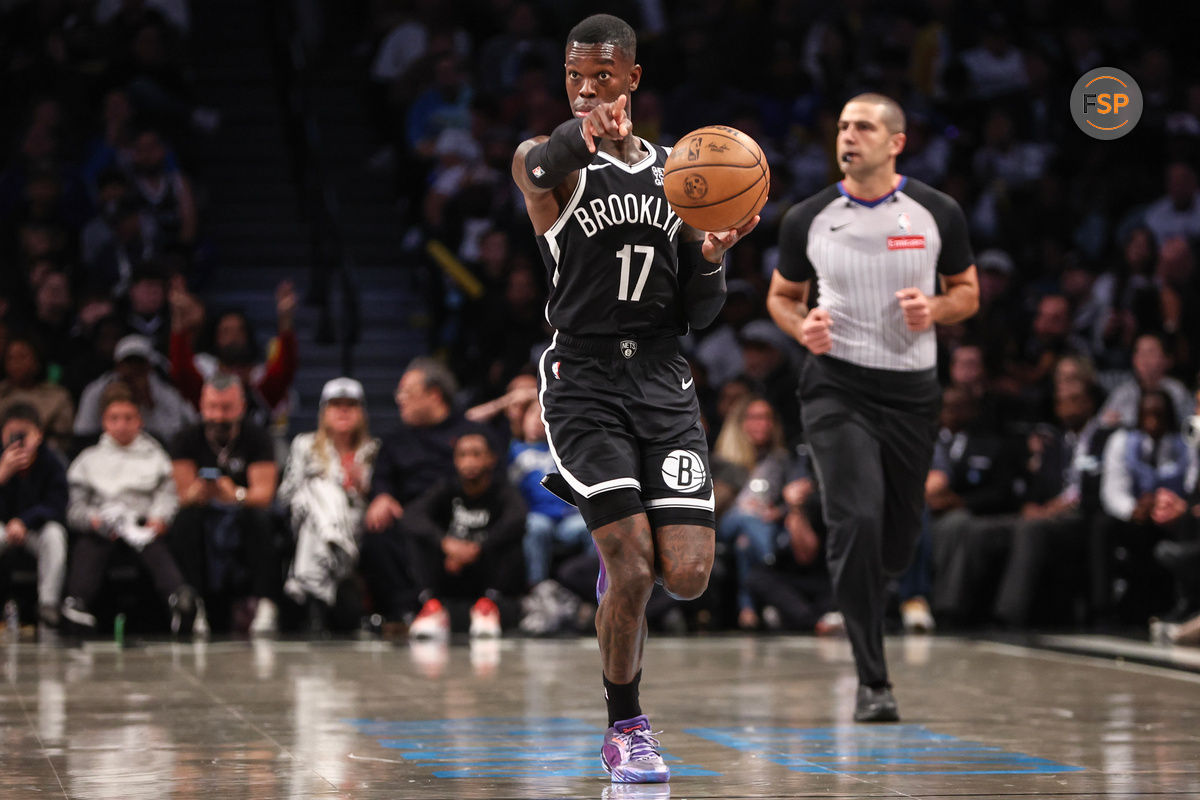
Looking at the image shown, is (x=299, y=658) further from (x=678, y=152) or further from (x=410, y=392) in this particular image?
(x=678, y=152)

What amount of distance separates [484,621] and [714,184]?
5.86 meters

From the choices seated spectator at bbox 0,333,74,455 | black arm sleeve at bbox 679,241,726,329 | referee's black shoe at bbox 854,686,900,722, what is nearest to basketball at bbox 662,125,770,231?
black arm sleeve at bbox 679,241,726,329

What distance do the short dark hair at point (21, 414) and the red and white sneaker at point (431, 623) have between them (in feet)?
8.91

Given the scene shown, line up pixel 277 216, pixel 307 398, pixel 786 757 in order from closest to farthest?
pixel 786 757, pixel 307 398, pixel 277 216

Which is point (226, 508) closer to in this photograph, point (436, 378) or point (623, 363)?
point (436, 378)

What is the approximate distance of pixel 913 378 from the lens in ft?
21.8

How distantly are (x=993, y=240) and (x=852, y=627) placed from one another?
8.62 meters

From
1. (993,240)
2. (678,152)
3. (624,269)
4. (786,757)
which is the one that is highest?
(993,240)

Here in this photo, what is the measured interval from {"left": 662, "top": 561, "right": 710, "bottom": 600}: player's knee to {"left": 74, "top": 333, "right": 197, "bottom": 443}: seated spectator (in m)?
7.03

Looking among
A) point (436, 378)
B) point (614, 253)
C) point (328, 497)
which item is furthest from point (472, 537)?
point (614, 253)

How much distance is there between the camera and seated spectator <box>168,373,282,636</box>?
1066 centimetres

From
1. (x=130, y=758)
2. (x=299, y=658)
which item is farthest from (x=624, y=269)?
(x=299, y=658)

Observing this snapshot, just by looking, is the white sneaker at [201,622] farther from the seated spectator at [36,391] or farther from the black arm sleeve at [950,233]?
the black arm sleeve at [950,233]

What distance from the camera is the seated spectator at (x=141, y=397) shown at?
11484 mm
